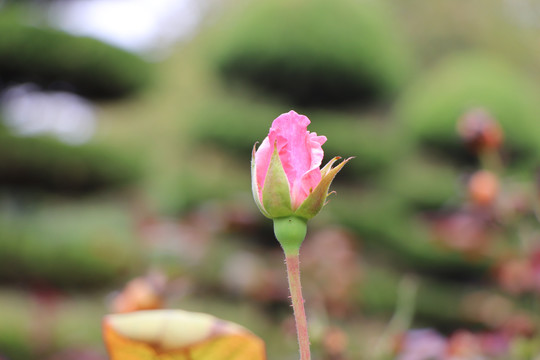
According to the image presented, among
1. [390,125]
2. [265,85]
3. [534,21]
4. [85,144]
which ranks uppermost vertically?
[534,21]

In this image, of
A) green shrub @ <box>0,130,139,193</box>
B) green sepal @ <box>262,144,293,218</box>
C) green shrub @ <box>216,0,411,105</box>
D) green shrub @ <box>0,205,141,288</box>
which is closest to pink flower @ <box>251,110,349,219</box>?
green sepal @ <box>262,144,293,218</box>

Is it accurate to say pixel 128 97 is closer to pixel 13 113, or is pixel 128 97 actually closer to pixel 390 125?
pixel 13 113

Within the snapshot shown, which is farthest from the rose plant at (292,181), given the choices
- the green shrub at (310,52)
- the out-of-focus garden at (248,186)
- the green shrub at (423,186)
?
the green shrub at (423,186)

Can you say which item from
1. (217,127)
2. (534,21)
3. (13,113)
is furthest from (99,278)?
(534,21)

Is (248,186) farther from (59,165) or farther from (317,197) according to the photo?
(317,197)

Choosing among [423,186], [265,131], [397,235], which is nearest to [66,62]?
[265,131]
